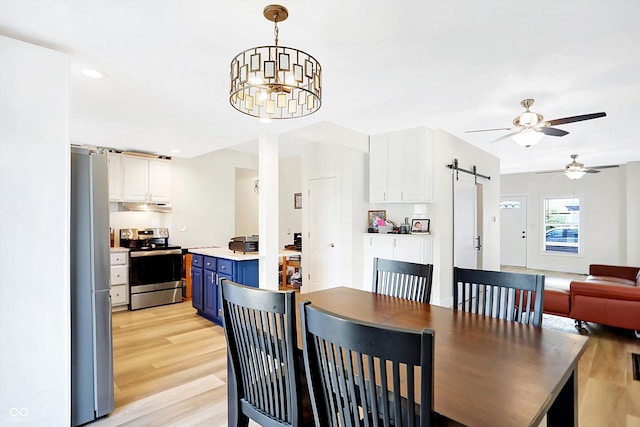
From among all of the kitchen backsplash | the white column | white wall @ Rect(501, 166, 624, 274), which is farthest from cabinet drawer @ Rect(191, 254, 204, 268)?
white wall @ Rect(501, 166, 624, 274)

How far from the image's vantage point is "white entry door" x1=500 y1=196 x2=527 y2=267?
8.65 metres

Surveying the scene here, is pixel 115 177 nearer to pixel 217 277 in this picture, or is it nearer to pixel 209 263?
pixel 209 263

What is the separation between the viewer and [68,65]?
199cm

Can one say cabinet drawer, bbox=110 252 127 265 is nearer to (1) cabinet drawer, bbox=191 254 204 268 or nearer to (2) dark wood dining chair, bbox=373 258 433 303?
(1) cabinet drawer, bbox=191 254 204 268

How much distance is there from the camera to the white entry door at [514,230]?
8.65 meters

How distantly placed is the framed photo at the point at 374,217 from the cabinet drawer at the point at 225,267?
2.30m

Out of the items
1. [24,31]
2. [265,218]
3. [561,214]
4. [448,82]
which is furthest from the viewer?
[561,214]

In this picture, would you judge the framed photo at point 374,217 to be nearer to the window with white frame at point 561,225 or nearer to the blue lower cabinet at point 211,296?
the blue lower cabinet at point 211,296

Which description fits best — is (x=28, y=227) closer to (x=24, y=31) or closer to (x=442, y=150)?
(x=24, y=31)

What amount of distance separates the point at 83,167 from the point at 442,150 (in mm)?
Result: 4038

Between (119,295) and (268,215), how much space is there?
100 inches

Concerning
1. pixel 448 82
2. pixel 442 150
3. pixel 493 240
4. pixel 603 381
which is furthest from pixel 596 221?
pixel 448 82

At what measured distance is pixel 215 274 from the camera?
162 inches

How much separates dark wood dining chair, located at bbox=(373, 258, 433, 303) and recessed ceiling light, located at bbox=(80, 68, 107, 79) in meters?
2.41
